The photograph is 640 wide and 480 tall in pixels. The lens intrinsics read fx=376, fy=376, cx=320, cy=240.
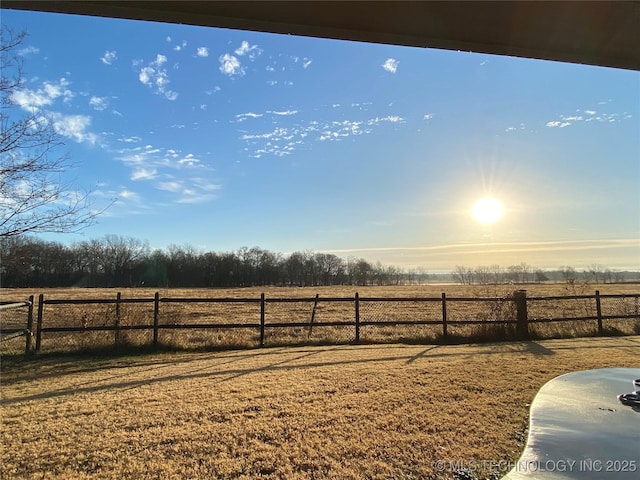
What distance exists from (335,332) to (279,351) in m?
2.86

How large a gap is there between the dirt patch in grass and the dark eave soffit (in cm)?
331

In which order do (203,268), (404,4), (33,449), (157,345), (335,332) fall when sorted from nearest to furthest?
(404,4), (33,449), (157,345), (335,332), (203,268)

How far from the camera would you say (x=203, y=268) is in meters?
97.7

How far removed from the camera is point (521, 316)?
10828 millimetres

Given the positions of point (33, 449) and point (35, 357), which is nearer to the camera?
point (33, 449)

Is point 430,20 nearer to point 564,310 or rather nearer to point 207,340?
point 207,340

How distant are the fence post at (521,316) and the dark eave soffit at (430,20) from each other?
366 inches

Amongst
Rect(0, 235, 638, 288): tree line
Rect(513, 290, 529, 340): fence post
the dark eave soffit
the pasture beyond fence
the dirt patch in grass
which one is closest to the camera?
the dark eave soffit

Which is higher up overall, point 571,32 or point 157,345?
point 571,32

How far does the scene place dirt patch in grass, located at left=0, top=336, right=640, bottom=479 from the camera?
316 cm

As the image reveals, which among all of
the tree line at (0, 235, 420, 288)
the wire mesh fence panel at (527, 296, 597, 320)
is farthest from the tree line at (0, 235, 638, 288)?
the wire mesh fence panel at (527, 296, 597, 320)

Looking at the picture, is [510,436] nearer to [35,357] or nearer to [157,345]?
[157,345]

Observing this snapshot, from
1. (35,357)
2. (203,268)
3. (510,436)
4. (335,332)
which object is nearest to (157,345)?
(35,357)

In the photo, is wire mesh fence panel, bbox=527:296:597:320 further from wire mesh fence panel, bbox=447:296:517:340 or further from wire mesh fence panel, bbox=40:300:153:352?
wire mesh fence panel, bbox=40:300:153:352
